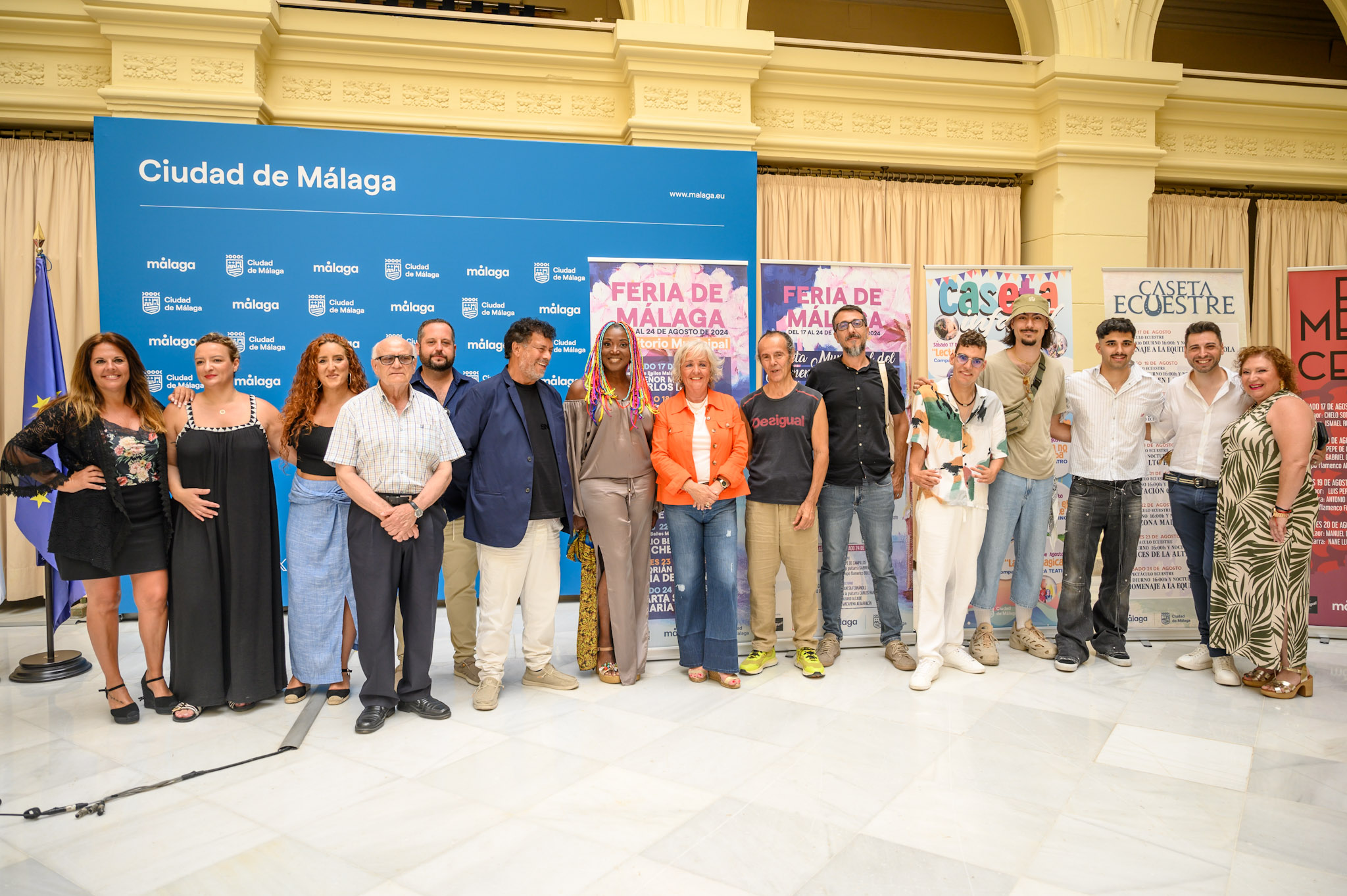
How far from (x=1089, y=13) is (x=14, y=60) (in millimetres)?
7489

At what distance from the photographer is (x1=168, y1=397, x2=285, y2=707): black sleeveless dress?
3.18 metres

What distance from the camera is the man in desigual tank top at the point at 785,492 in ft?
11.7

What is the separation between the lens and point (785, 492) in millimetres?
3566

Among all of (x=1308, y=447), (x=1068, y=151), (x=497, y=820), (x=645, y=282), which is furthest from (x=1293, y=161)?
(x=497, y=820)

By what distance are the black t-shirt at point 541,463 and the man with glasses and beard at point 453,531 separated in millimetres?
274

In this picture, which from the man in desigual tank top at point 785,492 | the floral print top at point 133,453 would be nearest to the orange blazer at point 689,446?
the man in desigual tank top at point 785,492

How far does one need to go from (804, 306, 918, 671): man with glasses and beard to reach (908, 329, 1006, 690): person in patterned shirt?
15 cm

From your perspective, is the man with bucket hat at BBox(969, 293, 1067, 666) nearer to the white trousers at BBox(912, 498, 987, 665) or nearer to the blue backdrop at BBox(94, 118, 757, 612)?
the white trousers at BBox(912, 498, 987, 665)

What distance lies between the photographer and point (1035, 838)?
2.27 meters

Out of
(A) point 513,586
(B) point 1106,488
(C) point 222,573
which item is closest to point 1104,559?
(B) point 1106,488

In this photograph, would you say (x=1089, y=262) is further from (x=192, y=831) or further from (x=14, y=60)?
(x=14, y=60)

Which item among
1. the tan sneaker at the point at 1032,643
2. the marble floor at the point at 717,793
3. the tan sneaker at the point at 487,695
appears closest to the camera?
the marble floor at the point at 717,793

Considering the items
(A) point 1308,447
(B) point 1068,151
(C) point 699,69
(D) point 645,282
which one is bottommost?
(A) point 1308,447

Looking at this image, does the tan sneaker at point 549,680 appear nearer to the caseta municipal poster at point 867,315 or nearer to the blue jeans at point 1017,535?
the caseta municipal poster at point 867,315
